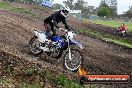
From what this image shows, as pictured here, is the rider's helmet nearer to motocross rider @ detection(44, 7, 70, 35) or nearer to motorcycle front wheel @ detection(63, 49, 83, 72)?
motocross rider @ detection(44, 7, 70, 35)

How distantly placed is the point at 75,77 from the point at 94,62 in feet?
14.7

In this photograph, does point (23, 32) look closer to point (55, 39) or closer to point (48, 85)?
point (55, 39)

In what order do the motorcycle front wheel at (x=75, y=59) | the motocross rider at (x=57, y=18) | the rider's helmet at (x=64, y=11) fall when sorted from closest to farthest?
the motorcycle front wheel at (x=75, y=59), the rider's helmet at (x=64, y=11), the motocross rider at (x=57, y=18)

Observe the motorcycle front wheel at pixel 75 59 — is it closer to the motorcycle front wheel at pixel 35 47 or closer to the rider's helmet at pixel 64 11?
the rider's helmet at pixel 64 11

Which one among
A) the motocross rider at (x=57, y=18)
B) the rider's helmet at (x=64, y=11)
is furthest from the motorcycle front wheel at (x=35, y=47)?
the rider's helmet at (x=64, y=11)

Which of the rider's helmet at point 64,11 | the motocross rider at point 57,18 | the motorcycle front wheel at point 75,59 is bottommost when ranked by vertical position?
the motorcycle front wheel at point 75,59

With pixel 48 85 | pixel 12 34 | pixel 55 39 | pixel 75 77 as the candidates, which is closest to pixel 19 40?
pixel 12 34

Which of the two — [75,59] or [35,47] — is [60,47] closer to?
[75,59]

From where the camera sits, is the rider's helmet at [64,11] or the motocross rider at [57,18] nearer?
the rider's helmet at [64,11]

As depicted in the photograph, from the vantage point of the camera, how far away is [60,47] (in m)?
14.2

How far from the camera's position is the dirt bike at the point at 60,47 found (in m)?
13.7

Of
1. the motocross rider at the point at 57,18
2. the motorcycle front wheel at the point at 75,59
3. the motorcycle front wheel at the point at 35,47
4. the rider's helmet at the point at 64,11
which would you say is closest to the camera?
the motorcycle front wheel at the point at 75,59

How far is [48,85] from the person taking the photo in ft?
36.9

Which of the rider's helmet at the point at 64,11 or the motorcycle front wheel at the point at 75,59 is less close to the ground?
the rider's helmet at the point at 64,11
